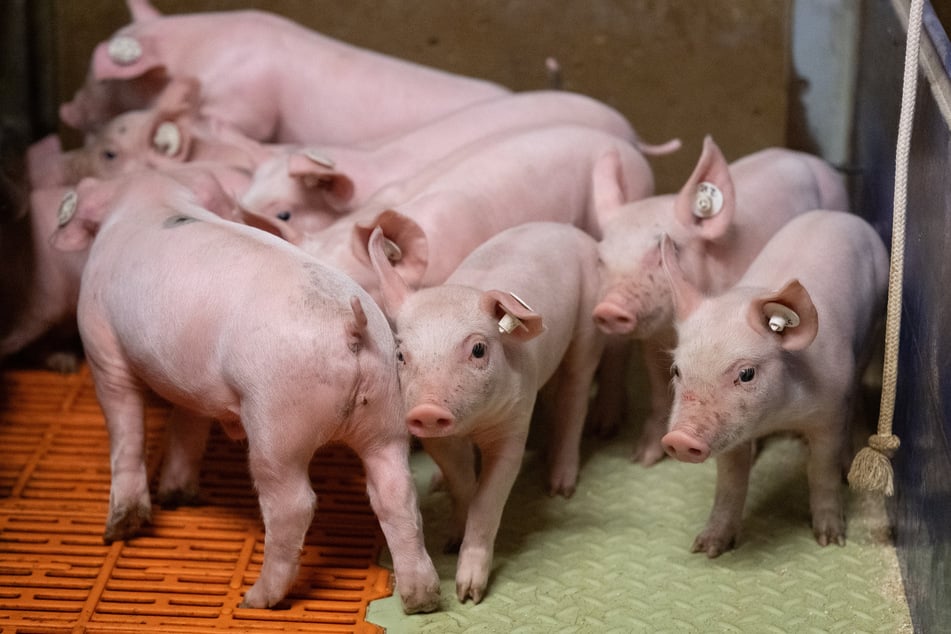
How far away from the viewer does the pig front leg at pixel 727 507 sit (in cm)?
316

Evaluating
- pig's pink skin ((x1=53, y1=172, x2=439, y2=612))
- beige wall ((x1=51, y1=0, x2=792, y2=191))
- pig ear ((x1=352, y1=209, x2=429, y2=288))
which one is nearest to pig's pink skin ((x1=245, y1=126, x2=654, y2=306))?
pig ear ((x1=352, y1=209, x2=429, y2=288))

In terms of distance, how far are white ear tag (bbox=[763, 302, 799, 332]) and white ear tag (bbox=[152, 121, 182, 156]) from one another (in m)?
2.12

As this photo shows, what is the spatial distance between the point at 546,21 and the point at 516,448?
224cm

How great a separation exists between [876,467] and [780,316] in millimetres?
419

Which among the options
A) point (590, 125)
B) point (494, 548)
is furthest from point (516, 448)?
point (590, 125)

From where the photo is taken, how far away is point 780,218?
3.78m

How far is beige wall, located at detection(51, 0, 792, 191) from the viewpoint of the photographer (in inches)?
184

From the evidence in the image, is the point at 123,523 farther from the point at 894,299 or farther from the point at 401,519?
the point at 894,299

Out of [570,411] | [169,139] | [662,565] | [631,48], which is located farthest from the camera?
[631,48]

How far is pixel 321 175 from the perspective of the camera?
3.67 m

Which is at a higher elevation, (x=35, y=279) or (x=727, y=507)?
(x=727, y=507)

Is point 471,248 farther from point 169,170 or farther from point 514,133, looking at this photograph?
point 169,170

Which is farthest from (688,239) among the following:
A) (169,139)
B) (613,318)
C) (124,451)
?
(169,139)

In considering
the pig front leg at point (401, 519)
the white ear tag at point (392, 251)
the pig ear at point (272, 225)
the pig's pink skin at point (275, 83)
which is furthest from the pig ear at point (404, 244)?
the pig's pink skin at point (275, 83)
